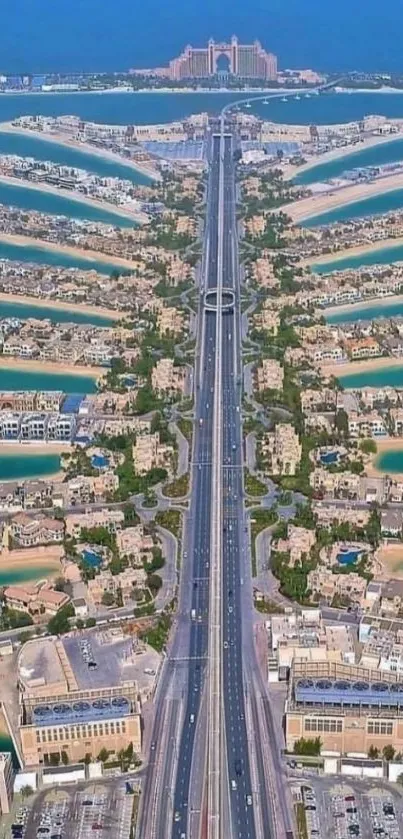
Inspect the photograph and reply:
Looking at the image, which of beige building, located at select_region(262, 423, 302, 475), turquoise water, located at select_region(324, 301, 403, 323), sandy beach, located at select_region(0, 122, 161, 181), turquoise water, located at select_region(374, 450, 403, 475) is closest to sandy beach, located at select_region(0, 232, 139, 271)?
turquoise water, located at select_region(324, 301, 403, 323)

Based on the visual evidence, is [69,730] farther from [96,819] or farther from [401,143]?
[401,143]

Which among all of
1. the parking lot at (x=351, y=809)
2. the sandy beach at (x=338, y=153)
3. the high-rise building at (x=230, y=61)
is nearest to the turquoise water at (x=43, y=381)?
the parking lot at (x=351, y=809)

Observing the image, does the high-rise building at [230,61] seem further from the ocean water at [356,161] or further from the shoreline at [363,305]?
the shoreline at [363,305]

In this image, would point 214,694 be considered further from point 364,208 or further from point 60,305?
point 364,208

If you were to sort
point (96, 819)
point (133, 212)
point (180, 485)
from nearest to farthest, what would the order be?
1. point (96, 819)
2. point (180, 485)
3. point (133, 212)

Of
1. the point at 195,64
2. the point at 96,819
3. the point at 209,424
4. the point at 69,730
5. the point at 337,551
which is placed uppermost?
the point at 195,64

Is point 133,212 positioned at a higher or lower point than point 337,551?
higher

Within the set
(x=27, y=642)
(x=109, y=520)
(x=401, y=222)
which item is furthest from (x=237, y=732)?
(x=401, y=222)
